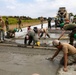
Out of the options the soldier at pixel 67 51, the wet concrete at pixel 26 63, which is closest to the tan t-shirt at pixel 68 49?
the soldier at pixel 67 51

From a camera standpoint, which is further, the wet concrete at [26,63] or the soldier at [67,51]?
the soldier at [67,51]

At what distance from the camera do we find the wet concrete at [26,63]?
28.8ft

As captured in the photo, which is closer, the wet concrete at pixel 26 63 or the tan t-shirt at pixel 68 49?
the wet concrete at pixel 26 63

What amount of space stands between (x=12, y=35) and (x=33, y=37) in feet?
17.8

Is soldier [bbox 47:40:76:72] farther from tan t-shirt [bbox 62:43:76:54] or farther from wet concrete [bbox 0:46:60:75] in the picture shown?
wet concrete [bbox 0:46:60:75]

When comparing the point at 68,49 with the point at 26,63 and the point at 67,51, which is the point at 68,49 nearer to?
the point at 67,51

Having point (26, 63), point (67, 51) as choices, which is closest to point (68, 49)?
point (67, 51)

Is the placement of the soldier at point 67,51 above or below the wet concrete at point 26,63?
above

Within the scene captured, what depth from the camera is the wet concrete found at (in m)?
8.78

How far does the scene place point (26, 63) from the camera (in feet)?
33.4

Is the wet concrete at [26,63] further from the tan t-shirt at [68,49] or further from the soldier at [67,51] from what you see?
the tan t-shirt at [68,49]

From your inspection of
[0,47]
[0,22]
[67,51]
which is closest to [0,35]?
[0,22]

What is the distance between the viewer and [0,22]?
16859mm

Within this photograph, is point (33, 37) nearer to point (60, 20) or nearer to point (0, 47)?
point (0, 47)
